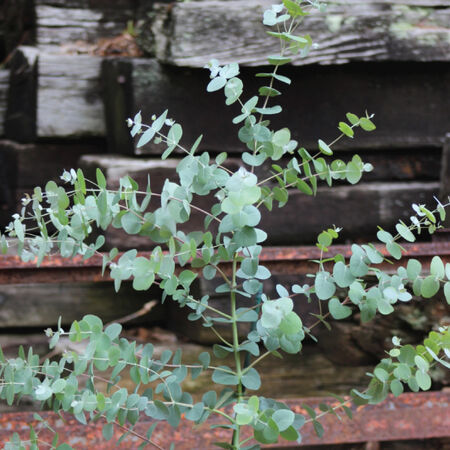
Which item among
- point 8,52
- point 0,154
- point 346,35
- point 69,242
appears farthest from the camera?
point 8,52

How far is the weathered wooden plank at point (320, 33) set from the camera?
7.88 feet

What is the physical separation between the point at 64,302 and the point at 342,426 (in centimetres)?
127

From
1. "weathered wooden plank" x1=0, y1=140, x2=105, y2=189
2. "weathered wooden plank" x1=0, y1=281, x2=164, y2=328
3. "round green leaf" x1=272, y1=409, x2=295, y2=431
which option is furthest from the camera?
"weathered wooden plank" x1=0, y1=140, x2=105, y2=189

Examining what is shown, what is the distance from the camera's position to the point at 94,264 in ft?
6.00

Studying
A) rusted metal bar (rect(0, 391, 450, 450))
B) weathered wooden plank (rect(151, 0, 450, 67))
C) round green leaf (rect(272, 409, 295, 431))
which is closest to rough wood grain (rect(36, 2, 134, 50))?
weathered wooden plank (rect(151, 0, 450, 67))

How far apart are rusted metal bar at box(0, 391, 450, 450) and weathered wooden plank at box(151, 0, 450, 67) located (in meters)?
1.12

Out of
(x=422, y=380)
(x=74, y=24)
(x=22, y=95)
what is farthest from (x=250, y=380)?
(x=74, y=24)

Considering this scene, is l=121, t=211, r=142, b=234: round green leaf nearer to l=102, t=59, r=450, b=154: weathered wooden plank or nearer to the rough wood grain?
l=102, t=59, r=450, b=154: weathered wooden plank

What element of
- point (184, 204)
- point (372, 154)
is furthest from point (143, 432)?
point (372, 154)

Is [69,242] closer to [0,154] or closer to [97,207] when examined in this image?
[97,207]

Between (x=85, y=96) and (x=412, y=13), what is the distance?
1.18 meters

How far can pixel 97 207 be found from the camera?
109 centimetres

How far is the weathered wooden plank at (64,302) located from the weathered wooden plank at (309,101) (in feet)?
1.74

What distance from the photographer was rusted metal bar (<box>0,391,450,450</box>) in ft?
5.40
